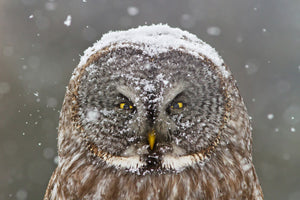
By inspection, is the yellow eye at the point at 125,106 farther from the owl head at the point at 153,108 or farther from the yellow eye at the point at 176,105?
the yellow eye at the point at 176,105

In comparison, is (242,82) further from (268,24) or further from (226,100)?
(226,100)

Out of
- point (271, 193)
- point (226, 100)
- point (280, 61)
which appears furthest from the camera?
point (280, 61)

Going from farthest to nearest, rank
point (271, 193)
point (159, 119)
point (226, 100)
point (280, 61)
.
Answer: point (280, 61) < point (271, 193) < point (226, 100) < point (159, 119)

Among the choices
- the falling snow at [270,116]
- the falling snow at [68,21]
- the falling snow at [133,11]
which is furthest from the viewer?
the falling snow at [270,116]

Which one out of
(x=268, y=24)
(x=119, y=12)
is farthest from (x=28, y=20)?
(x=268, y=24)

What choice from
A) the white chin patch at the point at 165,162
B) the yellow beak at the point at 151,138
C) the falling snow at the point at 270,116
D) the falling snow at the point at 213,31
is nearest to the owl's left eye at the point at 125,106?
the yellow beak at the point at 151,138

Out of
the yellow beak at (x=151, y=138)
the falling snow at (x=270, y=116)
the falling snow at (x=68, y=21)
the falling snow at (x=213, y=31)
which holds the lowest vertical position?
the yellow beak at (x=151, y=138)

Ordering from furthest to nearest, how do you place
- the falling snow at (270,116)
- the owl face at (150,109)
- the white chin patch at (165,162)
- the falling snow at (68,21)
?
the falling snow at (270,116)
the falling snow at (68,21)
the white chin patch at (165,162)
the owl face at (150,109)

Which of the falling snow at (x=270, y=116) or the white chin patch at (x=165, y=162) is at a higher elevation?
the falling snow at (x=270, y=116)
